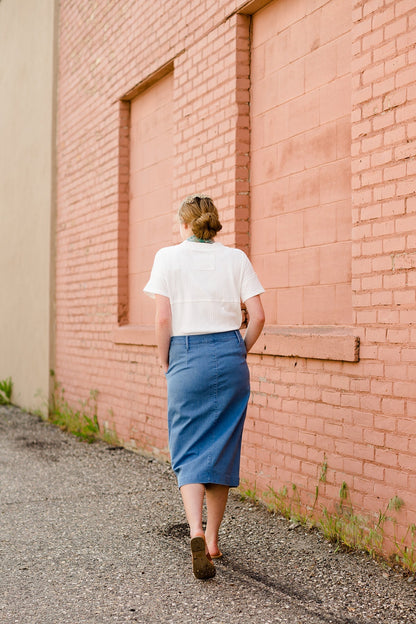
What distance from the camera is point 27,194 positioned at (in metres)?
10.6

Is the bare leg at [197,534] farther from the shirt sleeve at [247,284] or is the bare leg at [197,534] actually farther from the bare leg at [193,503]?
the shirt sleeve at [247,284]

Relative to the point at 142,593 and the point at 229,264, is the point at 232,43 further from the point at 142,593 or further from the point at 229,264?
the point at 142,593

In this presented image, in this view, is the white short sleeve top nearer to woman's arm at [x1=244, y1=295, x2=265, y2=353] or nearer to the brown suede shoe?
woman's arm at [x1=244, y1=295, x2=265, y2=353]

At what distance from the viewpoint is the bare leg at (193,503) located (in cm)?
371

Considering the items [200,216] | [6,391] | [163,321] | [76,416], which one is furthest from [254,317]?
[6,391]

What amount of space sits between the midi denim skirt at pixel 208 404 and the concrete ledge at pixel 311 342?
0.69 metres

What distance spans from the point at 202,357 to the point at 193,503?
2.42 ft

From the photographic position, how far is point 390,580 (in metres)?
3.62

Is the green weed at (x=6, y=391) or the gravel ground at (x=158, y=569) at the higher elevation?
the green weed at (x=6, y=391)

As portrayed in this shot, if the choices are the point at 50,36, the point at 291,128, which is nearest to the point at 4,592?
the point at 291,128

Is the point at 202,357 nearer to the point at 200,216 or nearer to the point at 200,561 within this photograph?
the point at 200,216

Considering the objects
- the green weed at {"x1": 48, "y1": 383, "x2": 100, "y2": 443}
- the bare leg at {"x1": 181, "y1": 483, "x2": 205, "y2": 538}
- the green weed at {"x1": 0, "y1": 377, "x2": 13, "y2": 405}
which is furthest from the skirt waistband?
the green weed at {"x1": 0, "y1": 377, "x2": 13, "y2": 405}

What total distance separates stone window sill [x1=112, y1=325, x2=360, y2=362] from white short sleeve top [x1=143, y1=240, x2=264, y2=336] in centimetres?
72

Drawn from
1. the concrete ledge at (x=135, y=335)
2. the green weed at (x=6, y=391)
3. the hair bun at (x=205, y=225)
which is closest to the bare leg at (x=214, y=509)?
the hair bun at (x=205, y=225)
